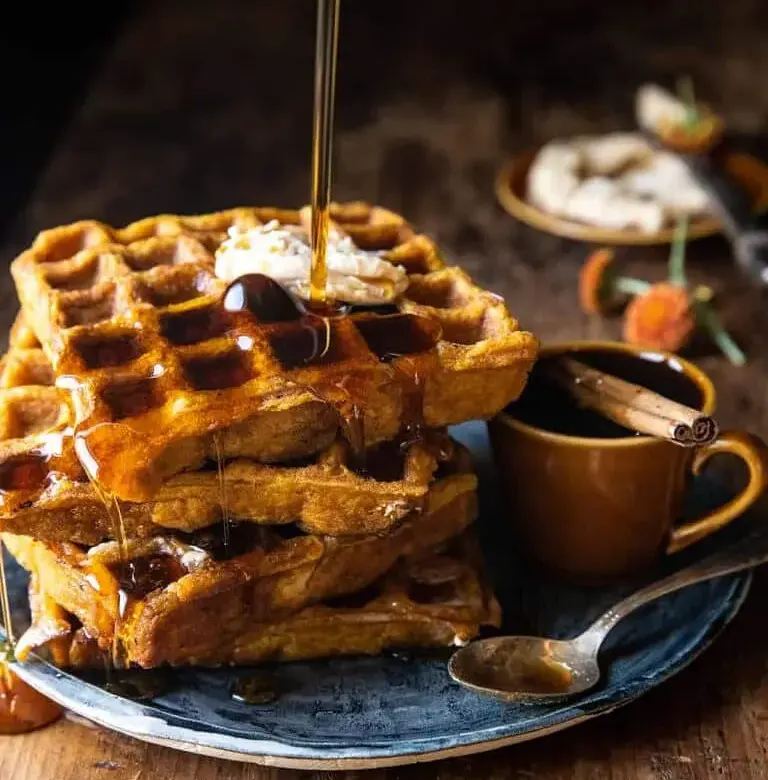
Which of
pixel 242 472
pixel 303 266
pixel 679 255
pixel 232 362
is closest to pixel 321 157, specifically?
pixel 303 266

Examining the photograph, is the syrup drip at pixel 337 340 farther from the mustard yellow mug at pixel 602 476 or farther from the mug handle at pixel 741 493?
the mug handle at pixel 741 493

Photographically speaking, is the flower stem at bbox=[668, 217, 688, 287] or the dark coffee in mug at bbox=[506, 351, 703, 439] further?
the flower stem at bbox=[668, 217, 688, 287]

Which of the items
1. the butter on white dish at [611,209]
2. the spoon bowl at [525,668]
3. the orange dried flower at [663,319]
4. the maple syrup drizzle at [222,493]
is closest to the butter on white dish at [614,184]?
the butter on white dish at [611,209]

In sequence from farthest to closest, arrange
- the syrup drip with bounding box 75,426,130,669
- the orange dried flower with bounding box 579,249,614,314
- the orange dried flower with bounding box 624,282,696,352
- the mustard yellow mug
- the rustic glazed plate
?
the rustic glazed plate, the orange dried flower with bounding box 579,249,614,314, the orange dried flower with bounding box 624,282,696,352, the mustard yellow mug, the syrup drip with bounding box 75,426,130,669

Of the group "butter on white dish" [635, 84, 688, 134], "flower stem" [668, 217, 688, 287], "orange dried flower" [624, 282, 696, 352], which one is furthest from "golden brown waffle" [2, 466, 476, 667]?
"butter on white dish" [635, 84, 688, 134]

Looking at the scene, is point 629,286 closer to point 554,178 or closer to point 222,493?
point 554,178

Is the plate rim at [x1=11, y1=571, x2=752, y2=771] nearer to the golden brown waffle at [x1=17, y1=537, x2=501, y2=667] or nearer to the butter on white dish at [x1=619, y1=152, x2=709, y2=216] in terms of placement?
the golden brown waffle at [x1=17, y1=537, x2=501, y2=667]
